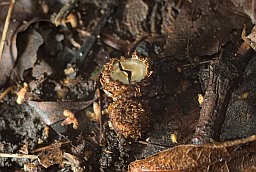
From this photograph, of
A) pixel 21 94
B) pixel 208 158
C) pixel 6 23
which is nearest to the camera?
pixel 208 158

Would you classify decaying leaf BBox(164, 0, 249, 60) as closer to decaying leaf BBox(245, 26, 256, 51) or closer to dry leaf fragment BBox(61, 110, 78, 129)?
decaying leaf BBox(245, 26, 256, 51)

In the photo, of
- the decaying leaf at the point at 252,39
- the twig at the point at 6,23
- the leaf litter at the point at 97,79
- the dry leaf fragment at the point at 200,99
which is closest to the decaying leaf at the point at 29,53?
the leaf litter at the point at 97,79

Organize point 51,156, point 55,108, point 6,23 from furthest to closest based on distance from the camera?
point 6,23 < point 55,108 < point 51,156

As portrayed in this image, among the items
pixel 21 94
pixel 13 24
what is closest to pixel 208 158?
pixel 21 94

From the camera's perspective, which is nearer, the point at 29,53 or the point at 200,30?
the point at 200,30

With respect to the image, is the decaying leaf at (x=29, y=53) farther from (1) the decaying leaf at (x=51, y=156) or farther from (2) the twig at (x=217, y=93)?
(2) the twig at (x=217, y=93)

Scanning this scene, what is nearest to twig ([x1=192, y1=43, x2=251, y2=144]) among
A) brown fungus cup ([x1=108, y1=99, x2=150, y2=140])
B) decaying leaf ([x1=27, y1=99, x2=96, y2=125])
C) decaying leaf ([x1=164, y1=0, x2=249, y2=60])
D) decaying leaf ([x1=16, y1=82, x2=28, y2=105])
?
decaying leaf ([x1=164, y1=0, x2=249, y2=60])

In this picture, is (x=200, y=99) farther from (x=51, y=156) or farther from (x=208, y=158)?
(x=51, y=156)
